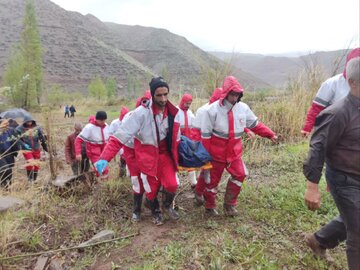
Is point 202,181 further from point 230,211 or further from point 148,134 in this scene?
point 148,134

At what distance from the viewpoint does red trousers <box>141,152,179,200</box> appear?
4.02 m

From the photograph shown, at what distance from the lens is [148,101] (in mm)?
3980

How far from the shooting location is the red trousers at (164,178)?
13.2 ft

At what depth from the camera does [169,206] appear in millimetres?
4262

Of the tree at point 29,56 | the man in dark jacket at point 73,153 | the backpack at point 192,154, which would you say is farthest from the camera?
the tree at point 29,56

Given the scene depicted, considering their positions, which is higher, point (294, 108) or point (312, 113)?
point (312, 113)

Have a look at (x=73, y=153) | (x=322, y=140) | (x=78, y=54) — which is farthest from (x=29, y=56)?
(x=78, y=54)

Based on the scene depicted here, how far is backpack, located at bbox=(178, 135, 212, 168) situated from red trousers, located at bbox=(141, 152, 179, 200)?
141mm

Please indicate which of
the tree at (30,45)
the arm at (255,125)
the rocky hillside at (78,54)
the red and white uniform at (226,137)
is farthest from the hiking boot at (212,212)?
the rocky hillside at (78,54)

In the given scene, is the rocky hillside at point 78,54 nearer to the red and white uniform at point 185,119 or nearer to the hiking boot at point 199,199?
the red and white uniform at point 185,119

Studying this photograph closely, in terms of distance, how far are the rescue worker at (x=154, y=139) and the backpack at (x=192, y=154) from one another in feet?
0.25

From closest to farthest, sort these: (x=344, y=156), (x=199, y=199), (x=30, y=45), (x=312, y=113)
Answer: (x=344, y=156) → (x=312, y=113) → (x=199, y=199) → (x=30, y=45)

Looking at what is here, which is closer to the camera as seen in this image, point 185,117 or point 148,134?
point 148,134

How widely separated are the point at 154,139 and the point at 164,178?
48cm
